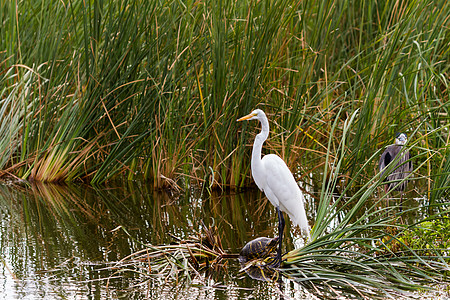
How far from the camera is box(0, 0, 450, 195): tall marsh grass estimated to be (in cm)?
580

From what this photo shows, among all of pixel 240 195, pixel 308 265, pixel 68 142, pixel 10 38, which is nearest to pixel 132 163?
pixel 68 142

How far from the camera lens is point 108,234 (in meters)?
4.84

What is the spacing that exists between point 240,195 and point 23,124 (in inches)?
83.6

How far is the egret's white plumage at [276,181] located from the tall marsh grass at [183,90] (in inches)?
50.6

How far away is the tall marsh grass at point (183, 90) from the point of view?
5.80m

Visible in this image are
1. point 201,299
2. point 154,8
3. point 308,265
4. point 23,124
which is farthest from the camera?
point 23,124

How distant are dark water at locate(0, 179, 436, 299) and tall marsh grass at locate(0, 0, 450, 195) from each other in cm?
32

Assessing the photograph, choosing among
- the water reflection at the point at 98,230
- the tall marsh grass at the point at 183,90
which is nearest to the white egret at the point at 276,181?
the water reflection at the point at 98,230

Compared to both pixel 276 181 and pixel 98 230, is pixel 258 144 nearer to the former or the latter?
pixel 276 181

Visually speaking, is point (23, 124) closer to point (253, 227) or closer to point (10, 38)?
point (10, 38)

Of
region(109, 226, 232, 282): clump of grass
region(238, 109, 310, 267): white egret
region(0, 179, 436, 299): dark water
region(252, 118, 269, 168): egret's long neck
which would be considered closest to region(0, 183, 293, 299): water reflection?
region(0, 179, 436, 299): dark water

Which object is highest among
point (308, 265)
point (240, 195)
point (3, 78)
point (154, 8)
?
point (154, 8)

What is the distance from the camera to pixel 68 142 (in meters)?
6.23

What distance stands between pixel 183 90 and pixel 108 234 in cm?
201
